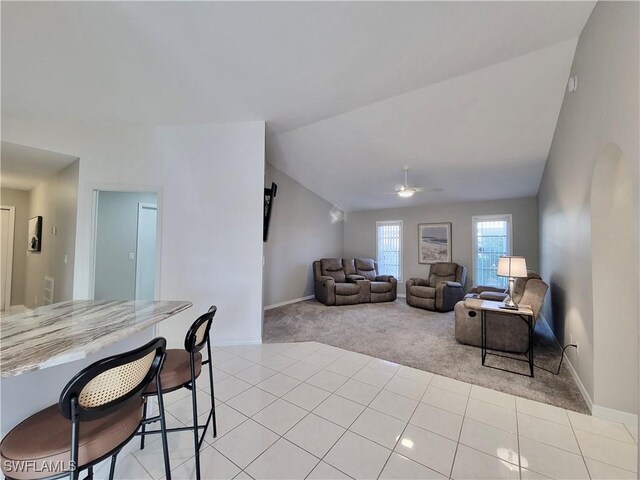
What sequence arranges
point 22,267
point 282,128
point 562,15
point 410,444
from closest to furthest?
1. point 410,444
2. point 562,15
3. point 282,128
4. point 22,267

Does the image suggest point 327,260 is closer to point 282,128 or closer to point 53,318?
point 282,128

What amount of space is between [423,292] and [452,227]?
6.19 feet

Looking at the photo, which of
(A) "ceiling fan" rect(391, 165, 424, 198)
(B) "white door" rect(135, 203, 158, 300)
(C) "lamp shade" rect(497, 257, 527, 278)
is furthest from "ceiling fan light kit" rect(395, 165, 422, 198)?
(B) "white door" rect(135, 203, 158, 300)

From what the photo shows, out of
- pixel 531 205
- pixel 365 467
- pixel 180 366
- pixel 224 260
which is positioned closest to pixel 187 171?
pixel 224 260

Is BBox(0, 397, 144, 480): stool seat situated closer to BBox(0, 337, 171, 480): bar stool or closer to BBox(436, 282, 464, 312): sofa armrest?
BBox(0, 337, 171, 480): bar stool

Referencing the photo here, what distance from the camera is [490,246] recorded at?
5.80 m

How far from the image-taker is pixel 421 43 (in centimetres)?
225

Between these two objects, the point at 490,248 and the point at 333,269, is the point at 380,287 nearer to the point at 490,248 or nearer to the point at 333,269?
the point at 333,269

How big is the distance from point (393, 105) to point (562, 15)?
61.9 inches

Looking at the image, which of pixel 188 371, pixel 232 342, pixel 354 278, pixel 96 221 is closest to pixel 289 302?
pixel 354 278

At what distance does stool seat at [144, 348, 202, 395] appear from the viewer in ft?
4.67

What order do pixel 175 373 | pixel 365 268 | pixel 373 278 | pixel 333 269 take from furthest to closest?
pixel 365 268, pixel 373 278, pixel 333 269, pixel 175 373

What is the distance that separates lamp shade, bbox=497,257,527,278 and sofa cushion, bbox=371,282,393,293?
→ 3.17 meters

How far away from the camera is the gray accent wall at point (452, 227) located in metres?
5.45
